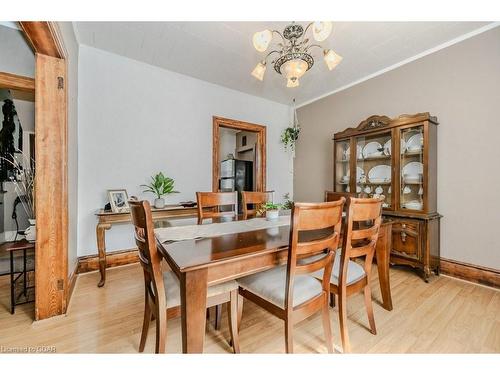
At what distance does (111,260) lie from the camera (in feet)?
8.98

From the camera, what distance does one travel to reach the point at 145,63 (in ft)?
9.70

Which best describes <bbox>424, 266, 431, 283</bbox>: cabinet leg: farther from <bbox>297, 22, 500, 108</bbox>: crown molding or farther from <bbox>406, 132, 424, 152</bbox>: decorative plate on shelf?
<bbox>297, 22, 500, 108</bbox>: crown molding

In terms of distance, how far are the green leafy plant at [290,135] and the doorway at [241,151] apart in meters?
0.47

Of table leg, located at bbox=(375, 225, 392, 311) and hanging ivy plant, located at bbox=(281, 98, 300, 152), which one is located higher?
hanging ivy plant, located at bbox=(281, 98, 300, 152)

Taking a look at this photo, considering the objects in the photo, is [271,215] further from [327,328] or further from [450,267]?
[450,267]

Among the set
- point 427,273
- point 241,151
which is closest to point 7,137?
point 241,151

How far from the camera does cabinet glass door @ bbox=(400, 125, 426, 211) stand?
262 centimetres

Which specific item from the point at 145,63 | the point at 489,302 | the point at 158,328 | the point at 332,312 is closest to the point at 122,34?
the point at 145,63

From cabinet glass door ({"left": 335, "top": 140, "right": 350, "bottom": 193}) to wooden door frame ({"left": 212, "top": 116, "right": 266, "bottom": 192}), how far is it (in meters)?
1.30

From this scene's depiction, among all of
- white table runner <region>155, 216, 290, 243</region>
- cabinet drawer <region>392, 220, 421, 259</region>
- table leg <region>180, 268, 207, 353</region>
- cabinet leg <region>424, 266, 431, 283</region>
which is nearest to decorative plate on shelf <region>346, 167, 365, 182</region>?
cabinet drawer <region>392, 220, 421, 259</region>

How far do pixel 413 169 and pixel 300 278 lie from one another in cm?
236

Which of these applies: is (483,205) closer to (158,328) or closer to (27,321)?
(158,328)

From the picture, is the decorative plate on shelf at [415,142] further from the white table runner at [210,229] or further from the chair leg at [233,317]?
the chair leg at [233,317]

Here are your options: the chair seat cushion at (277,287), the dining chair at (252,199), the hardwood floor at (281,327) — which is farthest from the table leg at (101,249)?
the chair seat cushion at (277,287)
